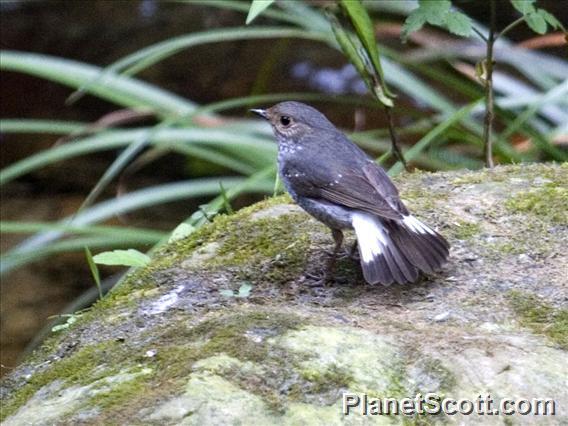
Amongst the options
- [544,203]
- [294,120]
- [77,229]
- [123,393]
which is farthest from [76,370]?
[77,229]

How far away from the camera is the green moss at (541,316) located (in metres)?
2.62

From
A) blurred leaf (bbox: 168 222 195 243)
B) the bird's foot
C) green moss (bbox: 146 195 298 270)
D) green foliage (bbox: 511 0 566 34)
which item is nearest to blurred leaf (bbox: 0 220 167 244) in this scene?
blurred leaf (bbox: 168 222 195 243)

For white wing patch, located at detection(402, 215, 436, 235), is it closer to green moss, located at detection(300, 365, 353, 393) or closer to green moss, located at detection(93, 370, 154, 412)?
green moss, located at detection(300, 365, 353, 393)

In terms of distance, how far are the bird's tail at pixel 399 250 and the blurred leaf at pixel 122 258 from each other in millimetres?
716

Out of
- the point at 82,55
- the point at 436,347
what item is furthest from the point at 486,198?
the point at 82,55

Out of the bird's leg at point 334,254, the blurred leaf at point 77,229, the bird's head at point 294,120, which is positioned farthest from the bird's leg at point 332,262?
the blurred leaf at point 77,229

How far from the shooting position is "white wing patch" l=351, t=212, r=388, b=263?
3.02 meters

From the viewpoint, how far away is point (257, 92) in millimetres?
6129

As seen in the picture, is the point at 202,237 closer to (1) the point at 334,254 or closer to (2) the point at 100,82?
(1) the point at 334,254

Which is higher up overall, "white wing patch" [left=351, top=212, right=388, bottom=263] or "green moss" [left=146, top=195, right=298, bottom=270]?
"white wing patch" [left=351, top=212, right=388, bottom=263]

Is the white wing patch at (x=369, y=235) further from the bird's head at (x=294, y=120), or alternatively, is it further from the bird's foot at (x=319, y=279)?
the bird's head at (x=294, y=120)

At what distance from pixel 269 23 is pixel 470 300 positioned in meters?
6.19

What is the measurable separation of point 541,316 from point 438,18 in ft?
4.78

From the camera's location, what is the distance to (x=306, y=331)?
8.41 ft
